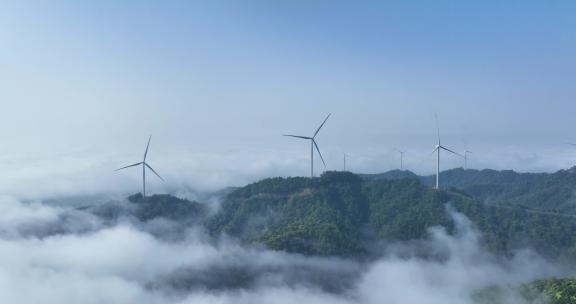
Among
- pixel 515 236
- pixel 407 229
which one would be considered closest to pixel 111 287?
pixel 407 229

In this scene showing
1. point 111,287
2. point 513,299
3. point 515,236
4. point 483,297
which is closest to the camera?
point 513,299

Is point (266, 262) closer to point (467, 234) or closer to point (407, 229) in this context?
point (407, 229)

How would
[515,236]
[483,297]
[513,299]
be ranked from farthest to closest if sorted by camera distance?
[515,236] < [483,297] < [513,299]

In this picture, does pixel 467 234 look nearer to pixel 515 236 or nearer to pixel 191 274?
pixel 515 236

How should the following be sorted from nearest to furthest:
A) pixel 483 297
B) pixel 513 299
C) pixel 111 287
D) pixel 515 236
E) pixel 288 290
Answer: pixel 513 299 → pixel 483 297 → pixel 288 290 → pixel 111 287 → pixel 515 236

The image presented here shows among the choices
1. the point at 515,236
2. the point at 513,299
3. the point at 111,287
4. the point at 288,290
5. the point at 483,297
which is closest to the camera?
the point at 513,299

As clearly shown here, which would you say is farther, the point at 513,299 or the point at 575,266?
the point at 575,266

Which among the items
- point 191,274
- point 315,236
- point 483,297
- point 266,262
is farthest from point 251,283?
point 483,297

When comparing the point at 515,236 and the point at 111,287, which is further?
the point at 515,236

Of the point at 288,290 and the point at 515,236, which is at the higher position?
the point at 515,236
